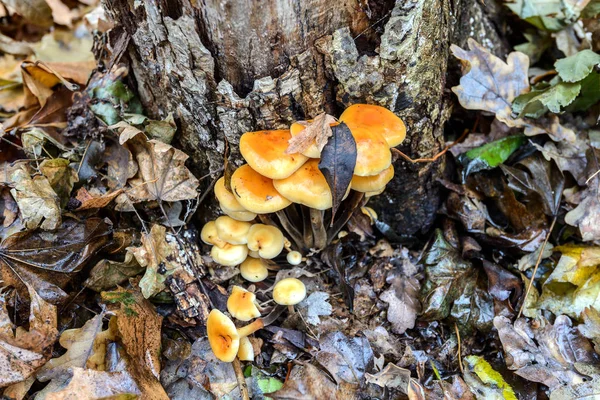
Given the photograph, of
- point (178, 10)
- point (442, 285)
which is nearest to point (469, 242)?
point (442, 285)

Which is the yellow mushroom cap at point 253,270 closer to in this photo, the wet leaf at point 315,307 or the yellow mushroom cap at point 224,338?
the wet leaf at point 315,307

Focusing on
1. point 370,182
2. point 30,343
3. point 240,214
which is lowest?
point 30,343

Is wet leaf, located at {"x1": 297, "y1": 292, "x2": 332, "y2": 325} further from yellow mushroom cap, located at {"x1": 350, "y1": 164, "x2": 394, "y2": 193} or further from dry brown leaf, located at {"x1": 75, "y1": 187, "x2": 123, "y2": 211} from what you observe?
dry brown leaf, located at {"x1": 75, "y1": 187, "x2": 123, "y2": 211}

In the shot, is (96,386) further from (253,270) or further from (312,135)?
(312,135)

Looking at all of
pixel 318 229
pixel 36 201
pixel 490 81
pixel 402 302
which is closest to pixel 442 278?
pixel 402 302

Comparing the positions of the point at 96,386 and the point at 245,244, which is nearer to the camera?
the point at 96,386

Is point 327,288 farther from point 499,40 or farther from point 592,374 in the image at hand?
point 499,40
